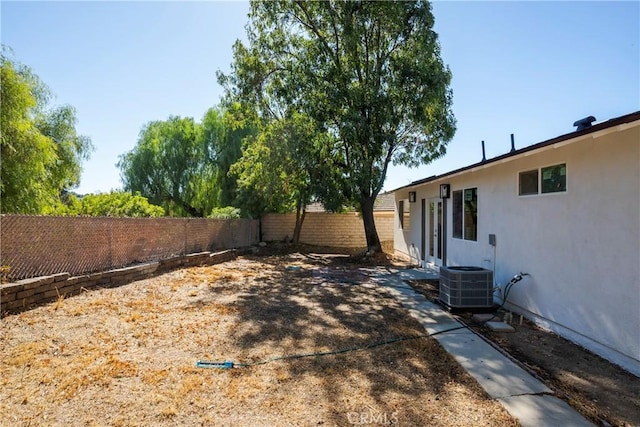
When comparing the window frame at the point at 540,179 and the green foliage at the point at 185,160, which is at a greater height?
the green foliage at the point at 185,160

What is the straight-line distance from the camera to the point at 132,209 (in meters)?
14.8

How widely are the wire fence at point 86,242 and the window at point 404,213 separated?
7837 millimetres

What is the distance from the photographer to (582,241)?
4688 mm

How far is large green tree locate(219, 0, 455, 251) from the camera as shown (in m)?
11.6

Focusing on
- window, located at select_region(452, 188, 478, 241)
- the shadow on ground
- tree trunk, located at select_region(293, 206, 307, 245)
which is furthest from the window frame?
tree trunk, located at select_region(293, 206, 307, 245)

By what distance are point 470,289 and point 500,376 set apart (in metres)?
2.67

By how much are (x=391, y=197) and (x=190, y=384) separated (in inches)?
849

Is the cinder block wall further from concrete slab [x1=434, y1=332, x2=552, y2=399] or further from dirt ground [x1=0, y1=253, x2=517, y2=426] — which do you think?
concrete slab [x1=434, y1=332, x2=552, y2=399]

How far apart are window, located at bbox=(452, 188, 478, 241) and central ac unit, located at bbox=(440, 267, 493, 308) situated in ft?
6.71


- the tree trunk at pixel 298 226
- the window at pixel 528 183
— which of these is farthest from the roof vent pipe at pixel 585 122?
the tree trunk at pixel 298 226

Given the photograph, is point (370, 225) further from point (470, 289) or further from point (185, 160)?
point (185, 160)

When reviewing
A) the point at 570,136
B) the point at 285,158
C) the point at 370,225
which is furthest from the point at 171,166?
the point at 570,136

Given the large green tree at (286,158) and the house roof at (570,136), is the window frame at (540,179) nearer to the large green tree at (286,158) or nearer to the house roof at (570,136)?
the house roof at (570,136)

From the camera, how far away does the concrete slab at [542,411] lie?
2.75 meters
